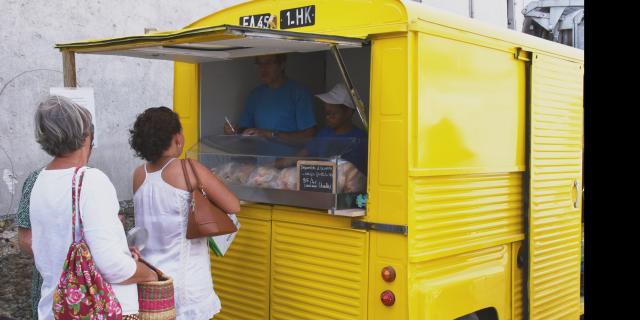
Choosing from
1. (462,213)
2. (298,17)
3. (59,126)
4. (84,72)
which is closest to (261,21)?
(298,17)

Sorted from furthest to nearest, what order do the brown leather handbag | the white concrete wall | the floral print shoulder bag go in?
the white concrete wall < the brown leather handbag < the floral print shoulder bag

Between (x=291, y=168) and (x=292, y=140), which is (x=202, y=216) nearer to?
(x=291, y=168)

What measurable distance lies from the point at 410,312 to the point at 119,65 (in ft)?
14.1

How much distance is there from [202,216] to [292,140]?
1113 millimetres

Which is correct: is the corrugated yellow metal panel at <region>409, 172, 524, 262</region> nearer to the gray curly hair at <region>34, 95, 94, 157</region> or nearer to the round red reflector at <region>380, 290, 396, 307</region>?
the round red reflector at <region>380, 290, 396, 307</region>

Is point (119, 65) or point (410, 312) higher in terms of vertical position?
point (119, 65)

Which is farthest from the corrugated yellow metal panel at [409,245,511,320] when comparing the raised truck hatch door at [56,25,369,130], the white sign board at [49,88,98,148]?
the white sign board at [49,88,98,148]

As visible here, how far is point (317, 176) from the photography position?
4023 millimetres

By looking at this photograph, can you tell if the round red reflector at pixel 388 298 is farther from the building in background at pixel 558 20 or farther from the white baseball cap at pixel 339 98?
the building in background at pixel 558 20

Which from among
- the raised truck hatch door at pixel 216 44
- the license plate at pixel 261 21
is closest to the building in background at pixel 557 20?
the license plate at pixel 261 21

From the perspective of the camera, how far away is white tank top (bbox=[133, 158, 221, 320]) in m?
3.78

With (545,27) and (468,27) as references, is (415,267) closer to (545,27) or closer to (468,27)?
(468,27)

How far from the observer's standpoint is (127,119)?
274 inches
